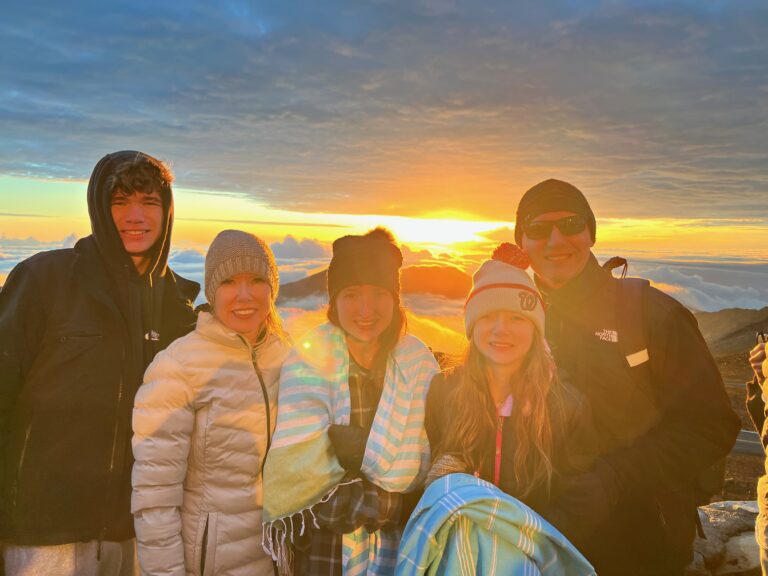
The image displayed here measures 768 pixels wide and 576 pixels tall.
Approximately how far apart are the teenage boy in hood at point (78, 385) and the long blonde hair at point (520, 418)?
2.01 metres

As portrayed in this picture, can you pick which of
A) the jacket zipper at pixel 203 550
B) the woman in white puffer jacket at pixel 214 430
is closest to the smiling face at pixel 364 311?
the woman in white puffer jacket at pixel 214 430

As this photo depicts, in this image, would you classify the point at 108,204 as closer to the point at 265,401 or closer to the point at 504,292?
the point at 265,401

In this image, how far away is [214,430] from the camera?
3227mm

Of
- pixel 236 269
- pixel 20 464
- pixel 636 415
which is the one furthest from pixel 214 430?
pixel 636 415

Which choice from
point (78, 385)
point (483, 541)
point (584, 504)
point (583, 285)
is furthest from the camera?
point (583, 285)

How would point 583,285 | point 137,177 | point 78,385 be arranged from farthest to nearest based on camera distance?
point 583,285 < point 137,177 < point 78,385

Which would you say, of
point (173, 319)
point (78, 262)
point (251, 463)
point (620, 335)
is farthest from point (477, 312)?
point (78, 262)

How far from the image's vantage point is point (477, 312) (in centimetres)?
348

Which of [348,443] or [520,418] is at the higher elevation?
[520,418]

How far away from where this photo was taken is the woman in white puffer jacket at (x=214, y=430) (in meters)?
3.08

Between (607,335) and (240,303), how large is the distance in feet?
7.45

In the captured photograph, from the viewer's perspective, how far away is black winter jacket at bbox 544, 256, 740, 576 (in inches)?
127

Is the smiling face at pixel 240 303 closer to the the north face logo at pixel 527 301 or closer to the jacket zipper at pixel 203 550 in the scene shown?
the jacket zipper at pixel 203 550

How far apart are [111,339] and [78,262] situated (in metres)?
0.52
